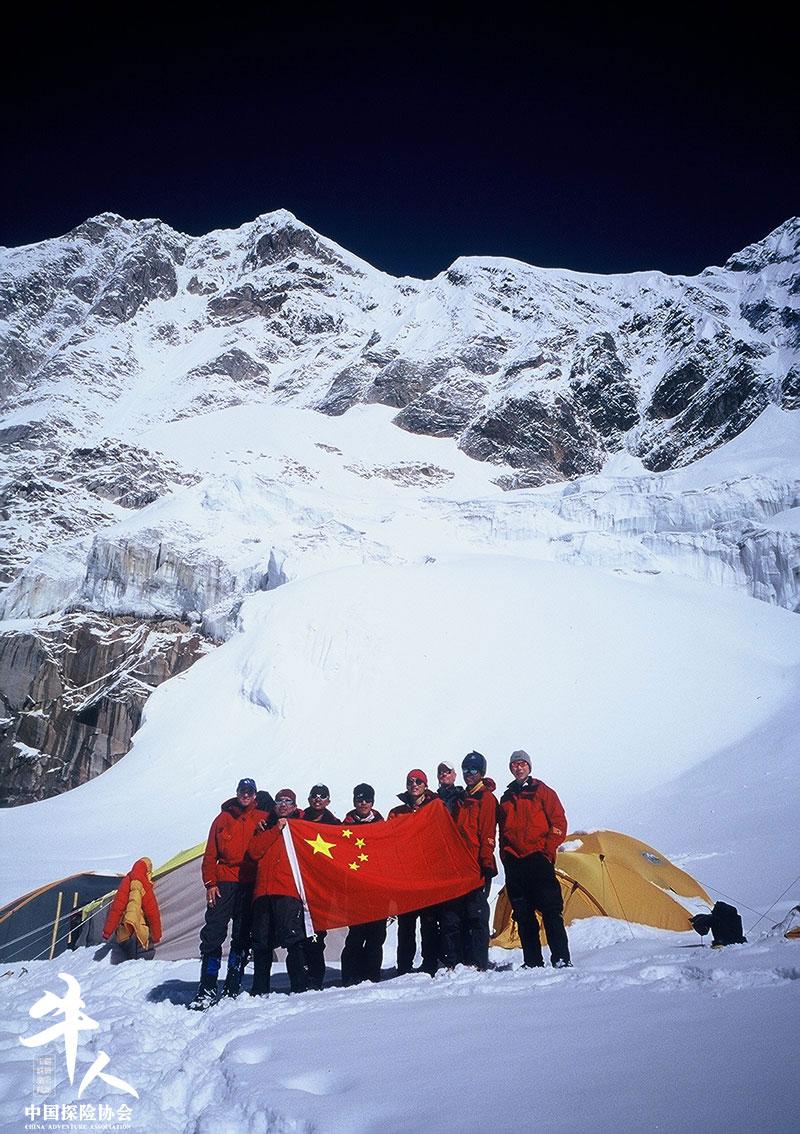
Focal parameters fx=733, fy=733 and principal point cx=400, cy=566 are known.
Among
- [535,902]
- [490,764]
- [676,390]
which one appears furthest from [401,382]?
[535,902]

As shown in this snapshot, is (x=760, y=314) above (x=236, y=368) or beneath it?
beneath

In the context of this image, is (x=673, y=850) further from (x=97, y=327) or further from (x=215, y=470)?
(x=97, y=327)

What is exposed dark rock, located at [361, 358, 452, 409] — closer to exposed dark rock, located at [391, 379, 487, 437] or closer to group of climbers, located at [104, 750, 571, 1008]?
exposed dark rock, located at [391, 379, 487, 437]

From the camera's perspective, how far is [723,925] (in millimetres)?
4723

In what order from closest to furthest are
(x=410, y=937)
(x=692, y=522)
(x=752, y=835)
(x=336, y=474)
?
1. (x=410, y=937)
2. (x=752, y=835)
3. (x=692, y=522)
4. (x=336, y=474)

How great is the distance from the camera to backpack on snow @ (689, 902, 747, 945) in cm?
466

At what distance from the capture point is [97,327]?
126875 millimetres

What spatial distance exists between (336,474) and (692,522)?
35.9 m

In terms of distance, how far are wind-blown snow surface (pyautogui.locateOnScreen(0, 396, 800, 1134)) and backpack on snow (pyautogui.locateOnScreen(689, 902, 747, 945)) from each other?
0.93 ft

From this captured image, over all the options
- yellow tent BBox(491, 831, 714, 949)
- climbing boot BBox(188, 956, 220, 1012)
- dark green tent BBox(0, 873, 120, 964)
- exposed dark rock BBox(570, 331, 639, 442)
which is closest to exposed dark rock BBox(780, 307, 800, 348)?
exposed dark rock BBox(570, 331, 639, 442)

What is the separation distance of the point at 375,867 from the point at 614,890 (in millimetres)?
2203

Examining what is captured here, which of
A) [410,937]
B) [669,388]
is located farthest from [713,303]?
[410,937]

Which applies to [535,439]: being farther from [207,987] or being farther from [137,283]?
[137,283]

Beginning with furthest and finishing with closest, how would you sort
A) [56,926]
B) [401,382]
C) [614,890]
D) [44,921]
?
[401,382]
[44,921]
[56,926]
[614,890]
